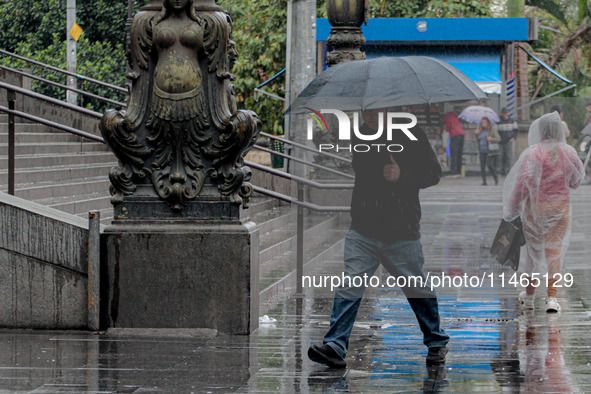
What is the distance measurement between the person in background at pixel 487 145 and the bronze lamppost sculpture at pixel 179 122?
2347mm

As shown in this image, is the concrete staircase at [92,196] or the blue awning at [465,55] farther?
the blue awning at [465,55]

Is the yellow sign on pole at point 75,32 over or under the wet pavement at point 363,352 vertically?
over

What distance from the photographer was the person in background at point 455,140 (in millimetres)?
8898

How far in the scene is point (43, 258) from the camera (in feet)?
25.4

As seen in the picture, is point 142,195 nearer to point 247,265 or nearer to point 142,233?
point 142,233

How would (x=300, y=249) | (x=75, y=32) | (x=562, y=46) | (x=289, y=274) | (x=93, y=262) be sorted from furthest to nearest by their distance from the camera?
1. (x=562, y=46)
2. (x=75, y=32)
3. (x=289, y=274)
4. (x=300, y=249)
5. (x=93, y=262)

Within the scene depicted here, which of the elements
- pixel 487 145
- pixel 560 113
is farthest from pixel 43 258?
pixel 560 113

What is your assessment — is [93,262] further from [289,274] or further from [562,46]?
[562,46]

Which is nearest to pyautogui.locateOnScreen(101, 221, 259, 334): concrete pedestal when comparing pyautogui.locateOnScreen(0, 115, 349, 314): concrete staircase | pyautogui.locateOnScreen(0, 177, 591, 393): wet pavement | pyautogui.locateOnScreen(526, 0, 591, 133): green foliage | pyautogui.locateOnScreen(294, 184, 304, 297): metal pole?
pyautogui.locateOnScreen(0, 177, 591, 393): wet pavement

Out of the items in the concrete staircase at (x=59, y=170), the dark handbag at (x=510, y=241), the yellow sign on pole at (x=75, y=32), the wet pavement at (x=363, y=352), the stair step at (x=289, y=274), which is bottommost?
the wet pavement at (x=363, y=352)

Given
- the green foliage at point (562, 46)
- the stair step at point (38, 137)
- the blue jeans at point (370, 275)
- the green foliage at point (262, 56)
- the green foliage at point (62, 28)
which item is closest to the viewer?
the blue jeans at point (370, 275)

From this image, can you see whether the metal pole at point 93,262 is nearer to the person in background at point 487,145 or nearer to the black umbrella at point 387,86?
the black umbrella at point 387,86

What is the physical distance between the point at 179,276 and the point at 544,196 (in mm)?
3574

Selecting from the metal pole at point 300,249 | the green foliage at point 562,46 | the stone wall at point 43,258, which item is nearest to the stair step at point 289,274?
the metal pole at point 300,249
